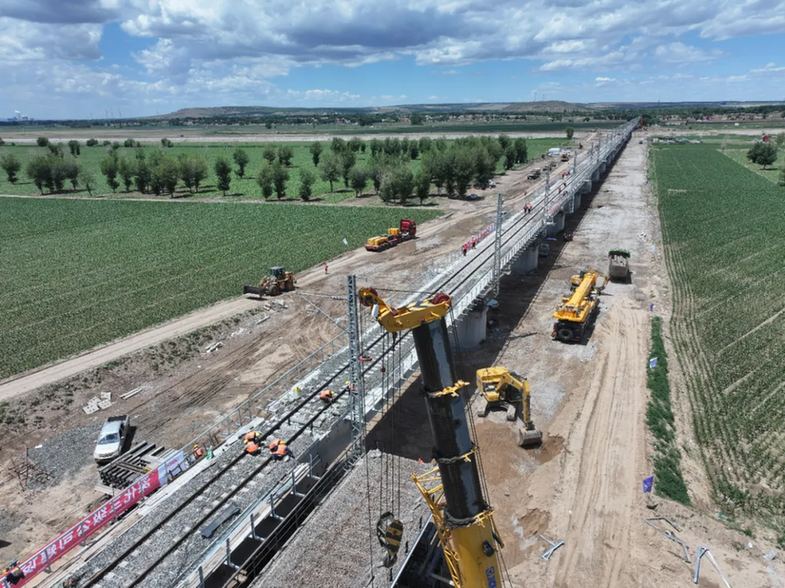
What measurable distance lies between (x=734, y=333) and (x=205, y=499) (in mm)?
38055

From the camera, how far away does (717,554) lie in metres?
19.5

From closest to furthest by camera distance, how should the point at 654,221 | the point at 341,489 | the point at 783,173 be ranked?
the point at 341,489, the point at 654,221, the point at 783,173

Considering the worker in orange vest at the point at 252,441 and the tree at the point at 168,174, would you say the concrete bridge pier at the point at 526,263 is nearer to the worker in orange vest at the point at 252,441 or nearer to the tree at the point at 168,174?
the worker in orange vest at the point at 252,441

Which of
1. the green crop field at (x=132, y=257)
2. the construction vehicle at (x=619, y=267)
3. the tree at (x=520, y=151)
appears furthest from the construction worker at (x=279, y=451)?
the tree at (x=520, y=151)

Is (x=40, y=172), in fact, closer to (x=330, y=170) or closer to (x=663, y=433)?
(x=330, y=170)

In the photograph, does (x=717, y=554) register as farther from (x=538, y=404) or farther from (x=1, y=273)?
(x=1, y=273)

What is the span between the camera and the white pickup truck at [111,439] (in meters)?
25.0

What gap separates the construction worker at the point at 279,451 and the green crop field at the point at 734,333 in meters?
18.9

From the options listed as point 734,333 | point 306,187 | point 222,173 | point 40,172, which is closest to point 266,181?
point 306,187

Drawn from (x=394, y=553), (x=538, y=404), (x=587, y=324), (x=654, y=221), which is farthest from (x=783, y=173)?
(x=394, y=553)

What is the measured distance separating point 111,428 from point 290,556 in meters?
15.5

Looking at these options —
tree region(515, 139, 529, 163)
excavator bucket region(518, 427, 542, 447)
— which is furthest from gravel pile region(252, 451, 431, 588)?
tree region(515, 139, 529, 163)

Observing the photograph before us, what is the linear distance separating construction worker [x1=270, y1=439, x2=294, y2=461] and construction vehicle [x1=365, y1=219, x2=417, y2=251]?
136 ft

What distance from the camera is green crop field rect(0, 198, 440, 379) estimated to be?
4041 cm
